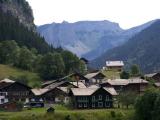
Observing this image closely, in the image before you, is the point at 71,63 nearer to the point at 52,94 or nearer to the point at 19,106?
the point at 52,94

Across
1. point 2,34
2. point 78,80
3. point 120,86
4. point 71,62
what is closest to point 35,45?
point 2,34

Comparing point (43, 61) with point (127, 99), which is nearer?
point (127, 99)

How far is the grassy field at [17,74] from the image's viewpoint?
470 feet

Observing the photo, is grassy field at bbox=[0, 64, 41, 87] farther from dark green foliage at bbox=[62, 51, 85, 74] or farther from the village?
dark green foliage at bbox=[62, 51, 85, 74]

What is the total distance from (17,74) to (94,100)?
1962 inches

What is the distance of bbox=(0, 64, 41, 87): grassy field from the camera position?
143163mm

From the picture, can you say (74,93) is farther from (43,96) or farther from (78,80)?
(78,80)

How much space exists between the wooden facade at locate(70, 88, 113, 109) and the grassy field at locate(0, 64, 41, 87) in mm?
32511

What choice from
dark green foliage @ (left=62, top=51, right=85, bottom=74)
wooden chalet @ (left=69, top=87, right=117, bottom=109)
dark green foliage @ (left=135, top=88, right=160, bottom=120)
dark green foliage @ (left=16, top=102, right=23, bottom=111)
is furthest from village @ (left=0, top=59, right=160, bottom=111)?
dark green foliage @ (left=135, top=88, right=160, bottom=120)

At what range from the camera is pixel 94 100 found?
354 feet

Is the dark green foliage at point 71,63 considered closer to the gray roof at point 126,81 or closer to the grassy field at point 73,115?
the gray roof at point 126,81

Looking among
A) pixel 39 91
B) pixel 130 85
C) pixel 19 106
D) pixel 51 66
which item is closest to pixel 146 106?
pixel 19 106

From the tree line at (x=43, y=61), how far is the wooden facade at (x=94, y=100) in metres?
38.4

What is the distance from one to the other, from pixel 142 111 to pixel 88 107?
2041 cm
